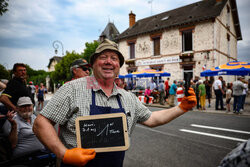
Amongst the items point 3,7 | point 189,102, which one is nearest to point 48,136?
point 189,102

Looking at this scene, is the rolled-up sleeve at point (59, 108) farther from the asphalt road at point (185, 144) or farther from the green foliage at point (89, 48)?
the green foliage at point (89, 48)

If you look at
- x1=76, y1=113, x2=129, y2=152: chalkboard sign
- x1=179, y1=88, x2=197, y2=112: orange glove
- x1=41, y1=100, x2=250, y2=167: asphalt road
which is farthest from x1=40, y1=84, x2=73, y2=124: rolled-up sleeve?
x1=41, y1=100, x2=250, y2=167: asphalt road

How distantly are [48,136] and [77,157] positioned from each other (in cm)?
29

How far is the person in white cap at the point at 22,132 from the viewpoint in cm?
237

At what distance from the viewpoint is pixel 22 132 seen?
2.52 m

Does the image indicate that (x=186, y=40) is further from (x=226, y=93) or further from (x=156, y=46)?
(x=226, y=93)

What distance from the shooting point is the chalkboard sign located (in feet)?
4.10

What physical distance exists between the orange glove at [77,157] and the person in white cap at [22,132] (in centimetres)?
171

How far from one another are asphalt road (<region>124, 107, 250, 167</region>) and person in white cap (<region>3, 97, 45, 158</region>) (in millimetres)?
1836

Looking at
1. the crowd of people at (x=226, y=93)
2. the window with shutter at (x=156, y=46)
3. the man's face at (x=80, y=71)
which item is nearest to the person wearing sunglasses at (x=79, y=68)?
the man's face at (x=80, y=71)

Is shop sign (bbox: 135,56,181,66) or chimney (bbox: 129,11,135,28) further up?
chimney (bbox: 129,11,135,28)

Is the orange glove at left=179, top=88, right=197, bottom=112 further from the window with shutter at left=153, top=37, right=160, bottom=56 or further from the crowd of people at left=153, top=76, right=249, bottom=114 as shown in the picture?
the window with shutter at left=153, top=37, right=160, bottom=56

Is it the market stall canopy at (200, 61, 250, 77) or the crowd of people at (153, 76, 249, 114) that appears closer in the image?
the crowd of people at (153, 76, 249, 114)

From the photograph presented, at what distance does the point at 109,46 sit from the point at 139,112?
0.79 metres
